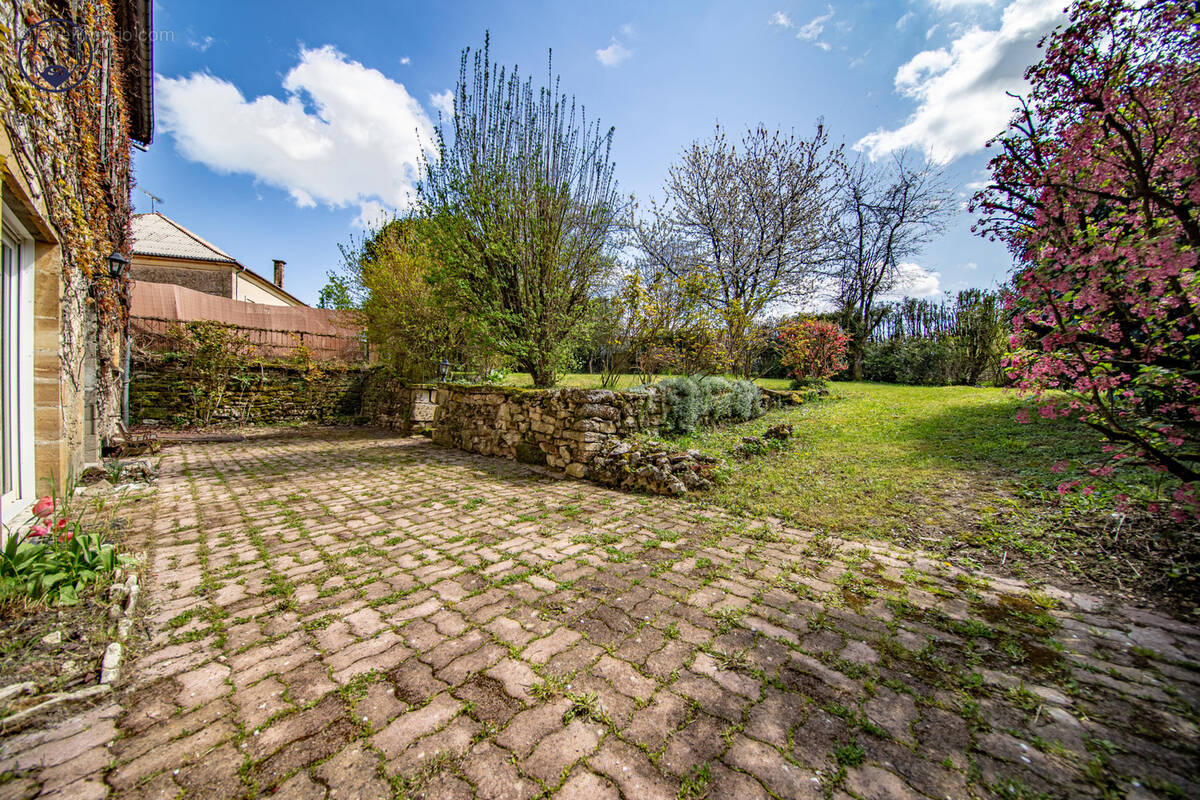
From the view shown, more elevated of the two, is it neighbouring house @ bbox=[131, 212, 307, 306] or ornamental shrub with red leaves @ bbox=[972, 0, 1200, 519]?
neighbouring house @ bbox=[131, 212, 307, 306]

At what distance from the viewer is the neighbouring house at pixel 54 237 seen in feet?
9.33

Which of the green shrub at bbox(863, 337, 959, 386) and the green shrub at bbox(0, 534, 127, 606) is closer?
the green shrub at bbox(0, 534, 127, 606)

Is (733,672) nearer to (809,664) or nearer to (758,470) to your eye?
(809,664)

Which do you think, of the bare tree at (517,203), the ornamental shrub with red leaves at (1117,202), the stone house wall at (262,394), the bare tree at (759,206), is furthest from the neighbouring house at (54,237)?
the bare tree at (759,206)

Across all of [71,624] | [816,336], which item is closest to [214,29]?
[71,624]

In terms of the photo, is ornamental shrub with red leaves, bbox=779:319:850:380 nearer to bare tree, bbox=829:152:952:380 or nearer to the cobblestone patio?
bare tree, bbox=829:152:952:380

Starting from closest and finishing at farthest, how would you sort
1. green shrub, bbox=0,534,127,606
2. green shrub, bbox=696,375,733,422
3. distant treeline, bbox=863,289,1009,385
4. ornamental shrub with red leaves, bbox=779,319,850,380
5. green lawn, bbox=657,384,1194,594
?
green shrub, bbox=0,534,127,606 < green lawn, bbox=657,384,1194,594 < green shrub, bbox=696,375,733,422 < distant treeline, bbox=863,289,1009,385 < ornamental shrub with red leaves, bbox=779,319,850,380

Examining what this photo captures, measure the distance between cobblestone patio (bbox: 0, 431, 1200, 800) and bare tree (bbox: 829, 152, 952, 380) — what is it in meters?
16.0

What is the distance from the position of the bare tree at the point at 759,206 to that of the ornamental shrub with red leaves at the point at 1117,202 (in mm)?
8090

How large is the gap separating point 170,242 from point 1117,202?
81.5ft

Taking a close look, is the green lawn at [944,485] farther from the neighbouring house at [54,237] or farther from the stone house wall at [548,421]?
the neighbouring house at [54,237]

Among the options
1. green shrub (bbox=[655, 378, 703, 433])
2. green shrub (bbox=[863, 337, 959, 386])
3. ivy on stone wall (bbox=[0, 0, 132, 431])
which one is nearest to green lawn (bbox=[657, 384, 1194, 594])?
green shrub (bbox=[655, 378, 703, 433])

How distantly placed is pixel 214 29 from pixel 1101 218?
7.86m

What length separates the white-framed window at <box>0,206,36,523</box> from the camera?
2.96 m
